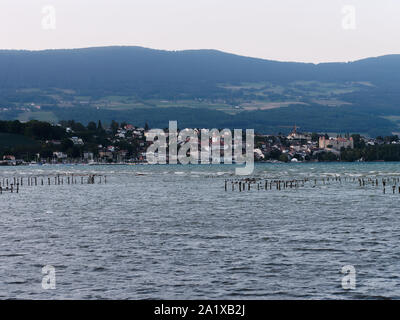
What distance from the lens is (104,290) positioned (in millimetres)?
27656

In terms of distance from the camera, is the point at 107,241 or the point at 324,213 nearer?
the point at 107,241

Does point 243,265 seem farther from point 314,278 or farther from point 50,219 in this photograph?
point 50,219

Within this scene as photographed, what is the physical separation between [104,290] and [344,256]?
14361 millimetres

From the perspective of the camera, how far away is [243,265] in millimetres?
33250

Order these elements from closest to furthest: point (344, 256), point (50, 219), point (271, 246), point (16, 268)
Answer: point (16, 268), point (344, 256), point (271, 246), point (50, 219)

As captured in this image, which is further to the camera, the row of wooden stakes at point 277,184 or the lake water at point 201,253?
the row of wooden stakes at point 277,184

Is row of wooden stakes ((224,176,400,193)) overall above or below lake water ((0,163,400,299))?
below

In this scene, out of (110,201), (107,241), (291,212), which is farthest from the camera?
(110,201)

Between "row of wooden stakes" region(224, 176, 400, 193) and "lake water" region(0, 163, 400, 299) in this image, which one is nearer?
"lake water" region(0, 163, 400, 299)

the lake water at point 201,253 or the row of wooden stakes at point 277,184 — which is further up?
the lake water at point 201,253

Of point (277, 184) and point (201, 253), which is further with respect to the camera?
point (277, 184)

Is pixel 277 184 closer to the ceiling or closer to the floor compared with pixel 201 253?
closer to the floor
